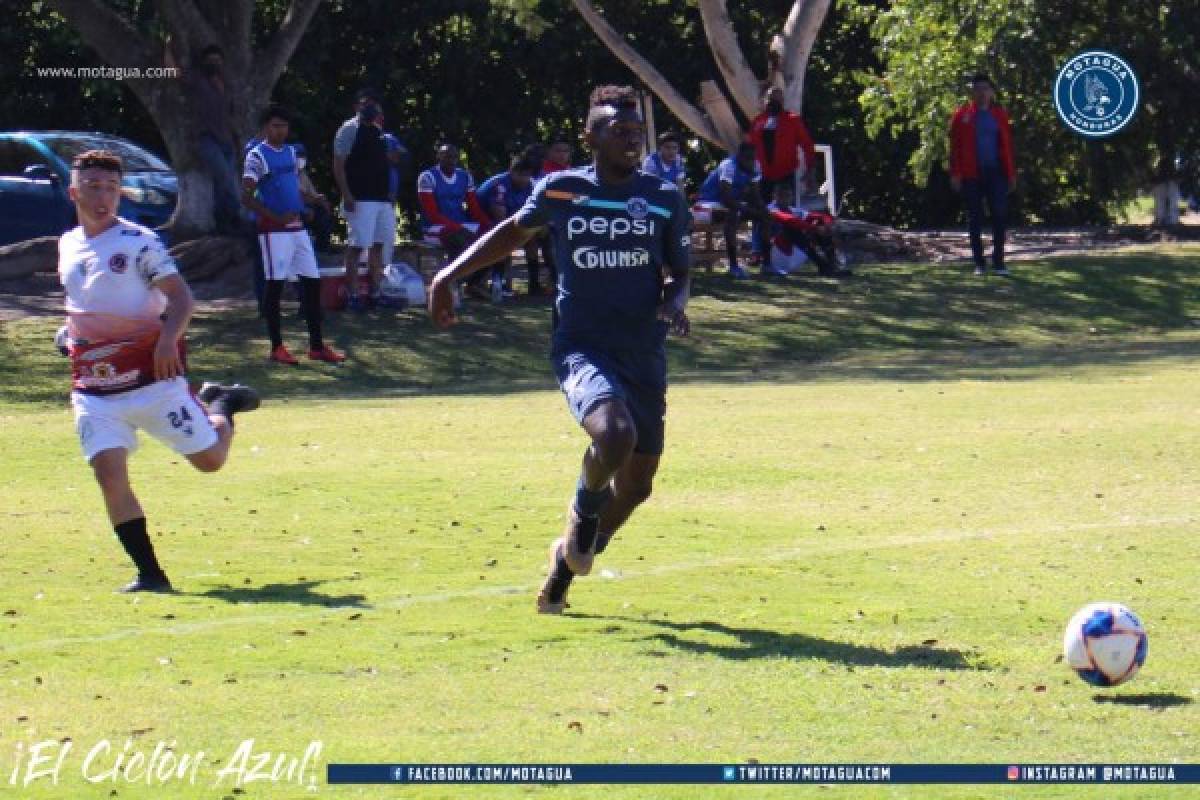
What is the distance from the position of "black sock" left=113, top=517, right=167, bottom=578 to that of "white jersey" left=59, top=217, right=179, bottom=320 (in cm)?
92

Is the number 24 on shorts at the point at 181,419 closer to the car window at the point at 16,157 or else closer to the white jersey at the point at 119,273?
the white jersey at the point at 119,273

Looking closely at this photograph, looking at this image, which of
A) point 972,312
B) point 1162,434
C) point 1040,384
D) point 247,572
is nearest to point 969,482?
point 1162,434

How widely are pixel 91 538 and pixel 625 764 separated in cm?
555

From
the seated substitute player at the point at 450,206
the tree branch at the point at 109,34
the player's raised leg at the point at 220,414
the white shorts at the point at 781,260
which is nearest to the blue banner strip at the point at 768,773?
the player's raised leg at the point at 220,414

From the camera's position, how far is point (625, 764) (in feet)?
21.7

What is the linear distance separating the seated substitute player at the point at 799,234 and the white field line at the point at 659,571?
1508 centimetres

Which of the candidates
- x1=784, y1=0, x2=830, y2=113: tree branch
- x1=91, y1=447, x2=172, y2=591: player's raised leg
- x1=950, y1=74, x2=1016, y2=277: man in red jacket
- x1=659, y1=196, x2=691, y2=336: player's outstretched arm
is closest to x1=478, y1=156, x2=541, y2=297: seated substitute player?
x1=950, y1=74, x2=1016, y2=277: man in red jacket

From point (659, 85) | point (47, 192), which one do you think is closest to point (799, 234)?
point (659, 85)

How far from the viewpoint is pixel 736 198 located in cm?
2559

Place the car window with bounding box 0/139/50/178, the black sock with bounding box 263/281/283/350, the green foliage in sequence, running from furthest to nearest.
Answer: the green foliage → the car window with bounding box 0/139/50/178 → the black sock with bounding box 263/281/283/350

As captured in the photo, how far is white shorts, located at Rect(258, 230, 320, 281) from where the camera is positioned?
19797 millimetres

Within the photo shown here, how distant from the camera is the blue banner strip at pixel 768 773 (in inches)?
249

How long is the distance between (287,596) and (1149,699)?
12.9 ft

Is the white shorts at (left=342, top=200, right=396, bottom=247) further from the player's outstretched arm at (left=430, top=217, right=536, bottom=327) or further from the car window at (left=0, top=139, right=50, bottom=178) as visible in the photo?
the player's outstretched arm at (left=430, top=217, right=536, bottom=327)
